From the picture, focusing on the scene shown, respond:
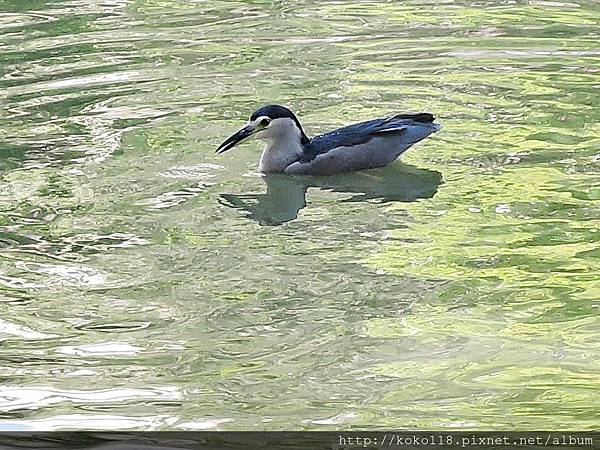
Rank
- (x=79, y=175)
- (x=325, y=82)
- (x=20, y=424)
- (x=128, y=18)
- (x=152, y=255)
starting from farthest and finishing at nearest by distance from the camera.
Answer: (x=128, y=18) < (x=325, y=82) < (x=79, y=175) < (x=152, y=255) < (x=20, y=424)

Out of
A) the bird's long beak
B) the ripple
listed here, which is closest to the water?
the ripple

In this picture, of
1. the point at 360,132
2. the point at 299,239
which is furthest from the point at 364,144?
the point at 299,239

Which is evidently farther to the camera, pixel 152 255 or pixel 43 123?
pixel 43 123

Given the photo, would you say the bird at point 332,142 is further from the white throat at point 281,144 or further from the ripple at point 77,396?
the ripple at point 77,396

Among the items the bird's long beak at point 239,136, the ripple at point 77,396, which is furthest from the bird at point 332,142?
the ripple at point 77,396

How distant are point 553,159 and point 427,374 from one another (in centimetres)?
280

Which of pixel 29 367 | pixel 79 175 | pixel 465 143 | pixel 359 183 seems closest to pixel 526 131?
pixel 465 143

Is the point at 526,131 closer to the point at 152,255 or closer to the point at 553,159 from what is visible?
the point at 553,159

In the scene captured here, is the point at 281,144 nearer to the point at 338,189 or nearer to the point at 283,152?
the point at 283,152

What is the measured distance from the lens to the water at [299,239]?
4.47 meters

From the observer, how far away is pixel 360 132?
7.08 meters

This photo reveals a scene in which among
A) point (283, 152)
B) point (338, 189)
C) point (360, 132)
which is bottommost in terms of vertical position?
point (338, 189)

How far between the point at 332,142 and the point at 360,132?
0.17 meters

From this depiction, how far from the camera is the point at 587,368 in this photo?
4570mm
